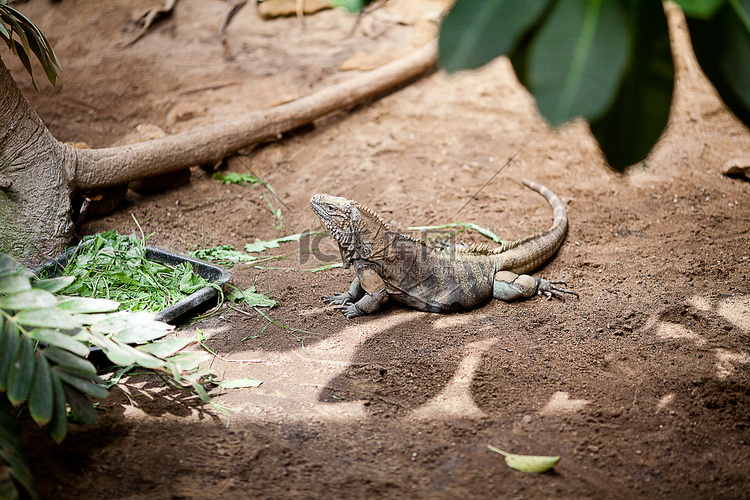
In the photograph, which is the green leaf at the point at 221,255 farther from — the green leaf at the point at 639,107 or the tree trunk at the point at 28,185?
the green leaf at the point at 639,107

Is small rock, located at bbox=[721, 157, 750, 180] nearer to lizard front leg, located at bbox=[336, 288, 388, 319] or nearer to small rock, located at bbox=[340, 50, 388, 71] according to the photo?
lizard front leg, located at bbox=[336, 288, 388, 319]

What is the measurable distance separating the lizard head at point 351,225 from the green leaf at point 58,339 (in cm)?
242

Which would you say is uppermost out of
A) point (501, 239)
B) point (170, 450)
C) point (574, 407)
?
point (170, 450)

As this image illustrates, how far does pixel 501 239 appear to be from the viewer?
17.1 feet

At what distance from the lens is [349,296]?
4453 mm

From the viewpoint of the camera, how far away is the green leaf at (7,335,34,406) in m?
2.29

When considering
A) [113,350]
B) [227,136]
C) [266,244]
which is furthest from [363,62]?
[113,350]

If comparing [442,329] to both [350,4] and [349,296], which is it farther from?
[350,4]

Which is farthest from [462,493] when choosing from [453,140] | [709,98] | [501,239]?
[709,98]

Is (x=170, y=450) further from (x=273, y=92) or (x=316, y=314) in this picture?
(x=273, y=92)

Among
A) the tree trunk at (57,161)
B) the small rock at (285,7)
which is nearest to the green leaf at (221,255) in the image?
the tree trunk at (57,161)

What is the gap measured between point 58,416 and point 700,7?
2.77 meters

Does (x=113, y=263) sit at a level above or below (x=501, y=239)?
above

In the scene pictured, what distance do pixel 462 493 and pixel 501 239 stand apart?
10.6 feet
